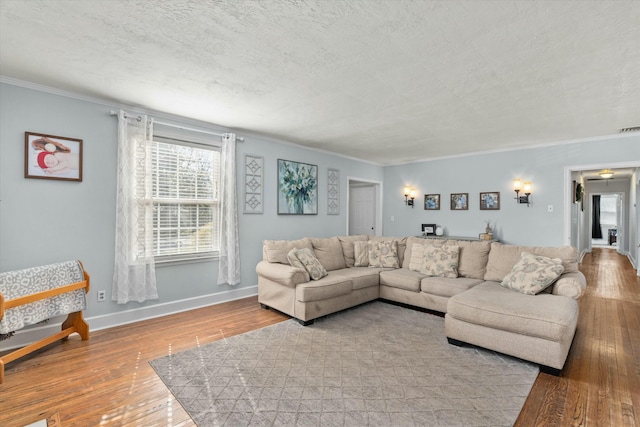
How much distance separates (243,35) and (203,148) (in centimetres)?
237

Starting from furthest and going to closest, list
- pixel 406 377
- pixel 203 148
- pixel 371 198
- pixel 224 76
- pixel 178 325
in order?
pixel 371 198 → pixel 203 148 → pixel 178 325 → pixel 224 76 → pixel 406 377

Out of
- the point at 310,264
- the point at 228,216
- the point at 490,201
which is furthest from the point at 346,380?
the point at 490,201

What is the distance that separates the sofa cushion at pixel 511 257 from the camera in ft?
10.8

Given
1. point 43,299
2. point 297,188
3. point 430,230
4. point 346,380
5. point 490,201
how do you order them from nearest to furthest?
point 346,380 → point 43,299 → point 297,188 → point 490,201 → point 430,230

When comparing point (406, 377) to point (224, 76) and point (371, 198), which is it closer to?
point (224, 76)

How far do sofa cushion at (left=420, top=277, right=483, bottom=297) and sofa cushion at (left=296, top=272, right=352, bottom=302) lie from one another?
96 centimetres

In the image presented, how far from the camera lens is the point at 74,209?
10.3ft

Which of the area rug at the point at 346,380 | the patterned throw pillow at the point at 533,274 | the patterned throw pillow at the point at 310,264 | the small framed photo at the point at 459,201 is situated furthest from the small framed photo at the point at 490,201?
the patterned throw pillow at the point at 310,264

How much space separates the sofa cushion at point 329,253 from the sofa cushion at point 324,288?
514 millimetres

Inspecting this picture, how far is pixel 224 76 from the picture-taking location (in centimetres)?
269

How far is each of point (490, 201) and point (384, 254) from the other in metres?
2.70

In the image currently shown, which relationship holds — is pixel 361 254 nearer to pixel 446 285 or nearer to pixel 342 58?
pixel 446 285

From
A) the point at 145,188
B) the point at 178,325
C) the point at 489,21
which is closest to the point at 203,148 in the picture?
the point at 145,188

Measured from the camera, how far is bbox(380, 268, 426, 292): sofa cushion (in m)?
3.86
